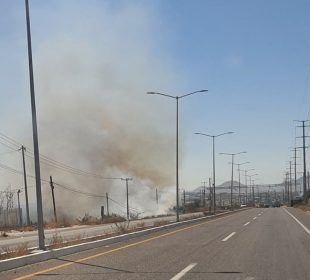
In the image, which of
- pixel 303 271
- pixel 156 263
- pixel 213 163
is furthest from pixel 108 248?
pixel 213 163

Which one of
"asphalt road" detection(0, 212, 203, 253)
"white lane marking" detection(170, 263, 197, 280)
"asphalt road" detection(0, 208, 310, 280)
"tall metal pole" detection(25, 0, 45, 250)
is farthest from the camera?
"asphalt road" detection(0, 212, 203, 253)

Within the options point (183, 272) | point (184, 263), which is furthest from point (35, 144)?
point (183, 272)

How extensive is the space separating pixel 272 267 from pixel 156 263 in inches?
116

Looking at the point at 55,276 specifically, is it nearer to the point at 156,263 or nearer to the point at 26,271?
the point at 26,271

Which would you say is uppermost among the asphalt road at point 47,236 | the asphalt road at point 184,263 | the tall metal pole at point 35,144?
the tall metal pole at point 35,144

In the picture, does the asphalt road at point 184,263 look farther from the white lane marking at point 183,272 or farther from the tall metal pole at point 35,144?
the tall metal pole at point 35,144

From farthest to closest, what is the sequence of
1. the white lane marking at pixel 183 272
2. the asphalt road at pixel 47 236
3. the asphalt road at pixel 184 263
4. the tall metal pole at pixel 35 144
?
the asphalt road at pixel 47 236 < the tall metal pole at pixel 35 144 < the asphalt road at pixel 184 263 < the white lane marking at pixel 183 272

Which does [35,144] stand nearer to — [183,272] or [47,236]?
[183,272]

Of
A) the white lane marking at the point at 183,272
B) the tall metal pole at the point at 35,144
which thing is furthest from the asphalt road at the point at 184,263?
the tall metal pole at the point at 35,144

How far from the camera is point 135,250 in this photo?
59.8ft

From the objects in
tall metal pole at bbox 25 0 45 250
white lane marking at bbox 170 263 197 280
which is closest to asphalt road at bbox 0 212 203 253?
tall metal pole at bbox 25 0 45 250

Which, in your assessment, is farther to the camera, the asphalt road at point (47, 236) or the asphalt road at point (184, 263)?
the asphalt road at point (47, 236)

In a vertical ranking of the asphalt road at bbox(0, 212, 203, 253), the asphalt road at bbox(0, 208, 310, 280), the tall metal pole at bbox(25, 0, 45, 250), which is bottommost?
the asphalt road at bbox(0, 212, 203, 253)

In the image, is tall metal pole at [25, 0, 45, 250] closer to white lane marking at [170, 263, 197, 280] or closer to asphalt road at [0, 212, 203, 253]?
asphalt road at [0, 212, 203, 253]
